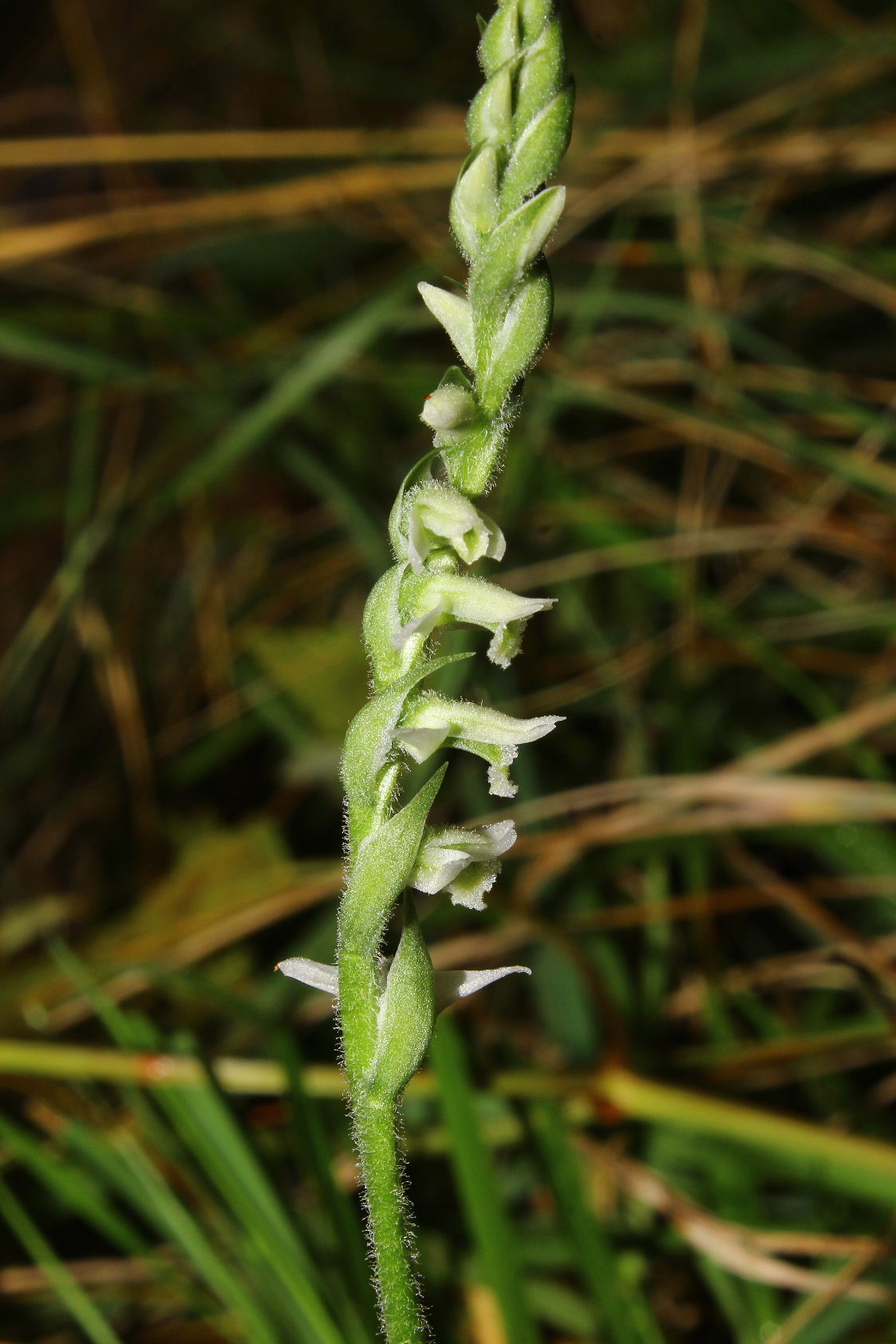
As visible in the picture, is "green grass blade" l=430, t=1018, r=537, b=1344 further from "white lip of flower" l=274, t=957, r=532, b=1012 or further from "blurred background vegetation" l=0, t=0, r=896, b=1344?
"white lip of flower" l=274, t=957, r=532, b=1012

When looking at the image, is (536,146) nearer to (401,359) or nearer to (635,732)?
(635,732)

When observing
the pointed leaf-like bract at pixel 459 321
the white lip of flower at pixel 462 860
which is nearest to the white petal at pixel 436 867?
the white lip of flower at pixel 462 860

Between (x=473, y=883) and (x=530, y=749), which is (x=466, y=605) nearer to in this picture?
(x=473, y=883)

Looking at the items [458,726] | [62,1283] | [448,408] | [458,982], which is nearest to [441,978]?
[458,982]

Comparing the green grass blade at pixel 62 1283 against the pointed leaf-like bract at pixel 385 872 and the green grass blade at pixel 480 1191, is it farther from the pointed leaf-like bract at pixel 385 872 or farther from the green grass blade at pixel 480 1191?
the pointed leaf-like bract at pixel 385 872

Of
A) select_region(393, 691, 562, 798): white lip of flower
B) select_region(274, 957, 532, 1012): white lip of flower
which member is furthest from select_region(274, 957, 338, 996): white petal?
select_region(393, 691, 562, 798): white lip of flower

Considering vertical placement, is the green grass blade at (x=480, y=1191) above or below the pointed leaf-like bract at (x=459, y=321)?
below
